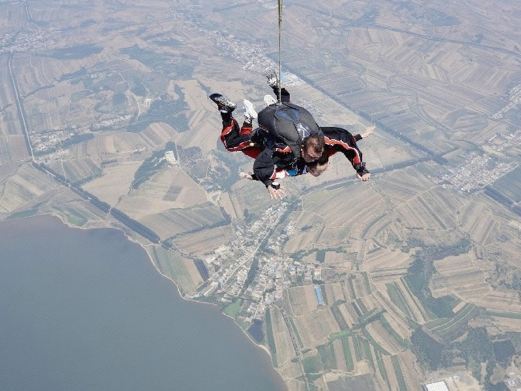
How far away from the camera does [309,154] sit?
823 cm

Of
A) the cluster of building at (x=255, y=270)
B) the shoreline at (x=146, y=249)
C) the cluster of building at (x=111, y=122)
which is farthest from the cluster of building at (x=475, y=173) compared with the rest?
the cluster of building at (x=111, y=122)

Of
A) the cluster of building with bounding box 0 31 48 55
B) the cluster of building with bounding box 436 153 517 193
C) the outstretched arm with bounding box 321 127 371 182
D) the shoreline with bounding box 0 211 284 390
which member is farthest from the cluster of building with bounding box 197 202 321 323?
the cluster of building with bounding box 0 31 48 55

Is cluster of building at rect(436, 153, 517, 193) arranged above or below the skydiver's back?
below

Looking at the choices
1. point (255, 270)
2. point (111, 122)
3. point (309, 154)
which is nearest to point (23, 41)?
point (111, 122)

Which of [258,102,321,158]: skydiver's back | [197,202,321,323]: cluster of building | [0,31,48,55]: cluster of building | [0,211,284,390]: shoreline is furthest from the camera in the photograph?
[0,31,48,55]: cluster of building

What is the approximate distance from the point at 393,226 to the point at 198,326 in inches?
780

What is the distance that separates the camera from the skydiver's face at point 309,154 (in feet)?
26.8

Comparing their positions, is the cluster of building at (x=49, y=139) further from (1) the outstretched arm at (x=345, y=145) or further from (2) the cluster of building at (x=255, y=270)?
(1) the outstretched arm at (x=345, y=145)

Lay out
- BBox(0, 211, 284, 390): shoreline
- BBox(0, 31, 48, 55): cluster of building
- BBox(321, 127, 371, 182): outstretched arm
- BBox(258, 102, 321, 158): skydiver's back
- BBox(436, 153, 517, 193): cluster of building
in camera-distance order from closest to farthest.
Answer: BBox(258, 102, 321, 158): skydiver's back → BBox(321, 127, 371, 182): outstretched arm → BBox(0, 211, 284, 390): shoreline → BBox(436, 153, 517, 193): cluster of building → BBox(0, 31, 48, 55): cluster of building

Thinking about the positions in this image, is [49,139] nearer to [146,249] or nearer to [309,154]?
[146,249]

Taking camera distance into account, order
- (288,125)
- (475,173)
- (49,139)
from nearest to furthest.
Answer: (288,125) < (475,173) < (49,139)

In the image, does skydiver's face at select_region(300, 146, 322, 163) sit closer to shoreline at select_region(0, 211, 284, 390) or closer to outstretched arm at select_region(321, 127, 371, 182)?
outstretched arm at select_region(321, 127, 371, 182)

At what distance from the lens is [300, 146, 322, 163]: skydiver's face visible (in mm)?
8172

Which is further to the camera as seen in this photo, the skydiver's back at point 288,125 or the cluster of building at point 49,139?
the cluster of building at point 49,139
